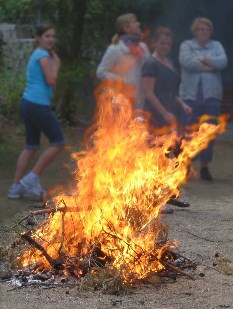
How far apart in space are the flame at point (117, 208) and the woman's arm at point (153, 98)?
3183 mm

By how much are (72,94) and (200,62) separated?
170 inches

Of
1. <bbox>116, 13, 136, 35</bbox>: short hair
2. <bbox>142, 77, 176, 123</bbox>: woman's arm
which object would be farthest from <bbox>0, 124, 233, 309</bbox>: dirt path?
<bbox>116, 13, 136, 35</bbox>: short hair

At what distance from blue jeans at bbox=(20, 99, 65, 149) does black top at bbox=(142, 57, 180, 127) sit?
1063 millimetres

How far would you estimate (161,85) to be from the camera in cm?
933

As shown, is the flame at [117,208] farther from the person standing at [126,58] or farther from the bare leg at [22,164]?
the person standing at [126,58]

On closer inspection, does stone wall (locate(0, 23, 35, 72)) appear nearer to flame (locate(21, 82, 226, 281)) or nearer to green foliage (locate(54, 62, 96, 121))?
green foliage (locate(54, 62, 96, 121))

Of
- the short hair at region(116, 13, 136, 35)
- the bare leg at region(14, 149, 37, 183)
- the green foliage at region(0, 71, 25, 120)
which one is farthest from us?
the green foliage at region(0, 71, 25, 120)

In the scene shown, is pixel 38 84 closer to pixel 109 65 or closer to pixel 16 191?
pixel 109 65

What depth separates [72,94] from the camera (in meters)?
14.1

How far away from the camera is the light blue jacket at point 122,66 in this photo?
924 centimetres

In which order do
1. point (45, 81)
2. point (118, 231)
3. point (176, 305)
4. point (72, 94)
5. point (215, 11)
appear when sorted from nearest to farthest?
point (176, 305) < point (118, 231) < point (45, 81) < point (215, 11) < point (72, 94)

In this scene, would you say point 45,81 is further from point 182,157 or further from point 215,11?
point 215,11

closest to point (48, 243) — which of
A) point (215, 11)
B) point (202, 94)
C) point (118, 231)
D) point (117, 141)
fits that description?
point (118, 231)

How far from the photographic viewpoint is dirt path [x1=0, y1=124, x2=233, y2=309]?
4.99 metres
